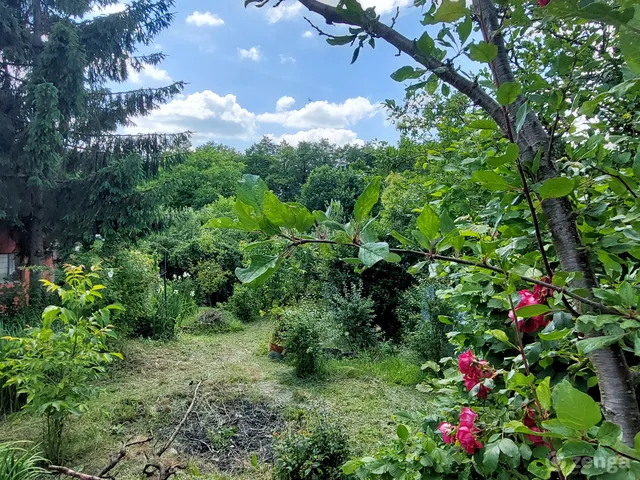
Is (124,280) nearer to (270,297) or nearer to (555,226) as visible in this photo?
(270,297)

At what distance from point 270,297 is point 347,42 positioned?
671cm

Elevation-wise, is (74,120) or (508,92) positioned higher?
(74,120)

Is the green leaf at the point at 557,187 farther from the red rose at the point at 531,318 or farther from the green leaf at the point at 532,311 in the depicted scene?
the red rose at the point at 531,318

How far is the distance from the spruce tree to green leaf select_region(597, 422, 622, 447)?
20.8ft

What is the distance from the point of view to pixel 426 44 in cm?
48

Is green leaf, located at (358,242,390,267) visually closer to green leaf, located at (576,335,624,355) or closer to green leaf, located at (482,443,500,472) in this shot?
green leaf, located at (576,335,624,355)

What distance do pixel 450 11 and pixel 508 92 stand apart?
15 cm

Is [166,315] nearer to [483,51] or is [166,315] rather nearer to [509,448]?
[509,448]

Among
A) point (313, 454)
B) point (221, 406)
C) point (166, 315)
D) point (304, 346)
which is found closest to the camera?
point (313, 454)

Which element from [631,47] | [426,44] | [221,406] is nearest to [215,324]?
[221,406]

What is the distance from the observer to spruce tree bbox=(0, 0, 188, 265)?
5098 mm

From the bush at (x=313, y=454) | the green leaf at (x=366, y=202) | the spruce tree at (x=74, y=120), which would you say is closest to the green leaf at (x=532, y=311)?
the green leaf at (x=366, y=202)

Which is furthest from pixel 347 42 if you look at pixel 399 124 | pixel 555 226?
pixel 399 124

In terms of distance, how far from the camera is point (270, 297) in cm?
699
